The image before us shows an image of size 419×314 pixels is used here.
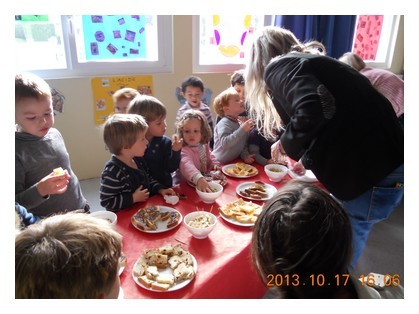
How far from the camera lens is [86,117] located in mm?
2709

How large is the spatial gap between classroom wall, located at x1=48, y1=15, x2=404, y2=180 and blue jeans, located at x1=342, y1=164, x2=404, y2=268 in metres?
2.04

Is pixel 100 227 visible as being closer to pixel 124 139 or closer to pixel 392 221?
pixel 124 139

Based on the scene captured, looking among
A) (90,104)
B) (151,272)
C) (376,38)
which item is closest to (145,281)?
(151,272)

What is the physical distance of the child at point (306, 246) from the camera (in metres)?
0.73

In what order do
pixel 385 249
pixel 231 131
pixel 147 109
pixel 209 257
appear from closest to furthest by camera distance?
pixel 209 257
pixel 147 109
pixel 231 131
pixel 385 249

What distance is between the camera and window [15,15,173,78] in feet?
8.09

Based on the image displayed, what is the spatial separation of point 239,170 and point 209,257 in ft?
2.47

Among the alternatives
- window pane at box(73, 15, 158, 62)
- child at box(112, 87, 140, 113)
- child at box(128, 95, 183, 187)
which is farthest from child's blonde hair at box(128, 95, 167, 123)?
window pane at box(73, 15, 158, 62)

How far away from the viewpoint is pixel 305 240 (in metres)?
0.73

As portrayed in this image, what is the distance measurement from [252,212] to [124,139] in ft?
2.08

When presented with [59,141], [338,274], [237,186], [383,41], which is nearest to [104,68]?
[59,141]

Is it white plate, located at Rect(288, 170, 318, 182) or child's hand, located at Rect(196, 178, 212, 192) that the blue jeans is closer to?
white plate, located at Rect(288, 170, 318, 182)

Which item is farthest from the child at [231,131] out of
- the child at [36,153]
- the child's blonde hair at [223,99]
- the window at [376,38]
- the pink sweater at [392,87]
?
the window at [376,38]

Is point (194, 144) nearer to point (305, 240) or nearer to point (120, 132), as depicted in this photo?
point (120, 132)
